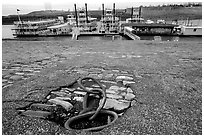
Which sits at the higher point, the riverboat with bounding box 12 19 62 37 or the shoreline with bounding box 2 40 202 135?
the riverboat with bounding box 12 19 62 37

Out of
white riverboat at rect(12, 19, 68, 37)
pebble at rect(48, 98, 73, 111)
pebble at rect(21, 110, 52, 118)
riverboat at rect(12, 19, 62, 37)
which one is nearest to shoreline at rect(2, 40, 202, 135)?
pebble at rect(21, 110, 52, 118)

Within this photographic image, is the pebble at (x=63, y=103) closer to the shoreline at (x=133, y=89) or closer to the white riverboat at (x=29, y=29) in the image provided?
the shoreline at (x=133, y=89)

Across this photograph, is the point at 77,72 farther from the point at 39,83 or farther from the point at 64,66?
the point at 39,83

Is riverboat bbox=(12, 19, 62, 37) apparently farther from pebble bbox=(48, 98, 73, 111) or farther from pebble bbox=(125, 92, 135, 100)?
pebble bbox=(125, 92, 135, 100)

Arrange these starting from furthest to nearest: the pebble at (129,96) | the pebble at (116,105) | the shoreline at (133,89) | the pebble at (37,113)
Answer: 1. the pebble at (129,96)
2. the pebble at (116,105)
3. the pebble at (37,113)
4. the shoreline at (133,89)

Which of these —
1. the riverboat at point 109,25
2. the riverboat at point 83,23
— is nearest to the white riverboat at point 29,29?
the riverboat at point 83,23

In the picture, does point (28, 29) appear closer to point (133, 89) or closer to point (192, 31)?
point (192, 31)

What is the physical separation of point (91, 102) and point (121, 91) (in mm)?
766

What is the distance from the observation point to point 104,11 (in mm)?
42875

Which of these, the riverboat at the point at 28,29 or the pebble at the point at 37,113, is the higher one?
the riverboat at the point at 28,29

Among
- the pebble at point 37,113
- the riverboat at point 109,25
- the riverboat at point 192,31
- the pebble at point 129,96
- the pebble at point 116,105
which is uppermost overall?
the riverboat at point 109,25

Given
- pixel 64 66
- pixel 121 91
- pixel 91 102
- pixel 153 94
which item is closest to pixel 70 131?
pixel 91 102

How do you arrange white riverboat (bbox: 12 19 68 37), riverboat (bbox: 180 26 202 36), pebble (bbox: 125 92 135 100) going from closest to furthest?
1. pebble (bbox: 125 92 135 100)
2. riverboat (bbox: 180 26 202 36)
3. white riverboat (bbox: 12 19 68 37)

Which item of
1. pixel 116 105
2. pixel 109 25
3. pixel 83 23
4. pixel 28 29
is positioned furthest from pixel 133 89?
pixel 28 29
